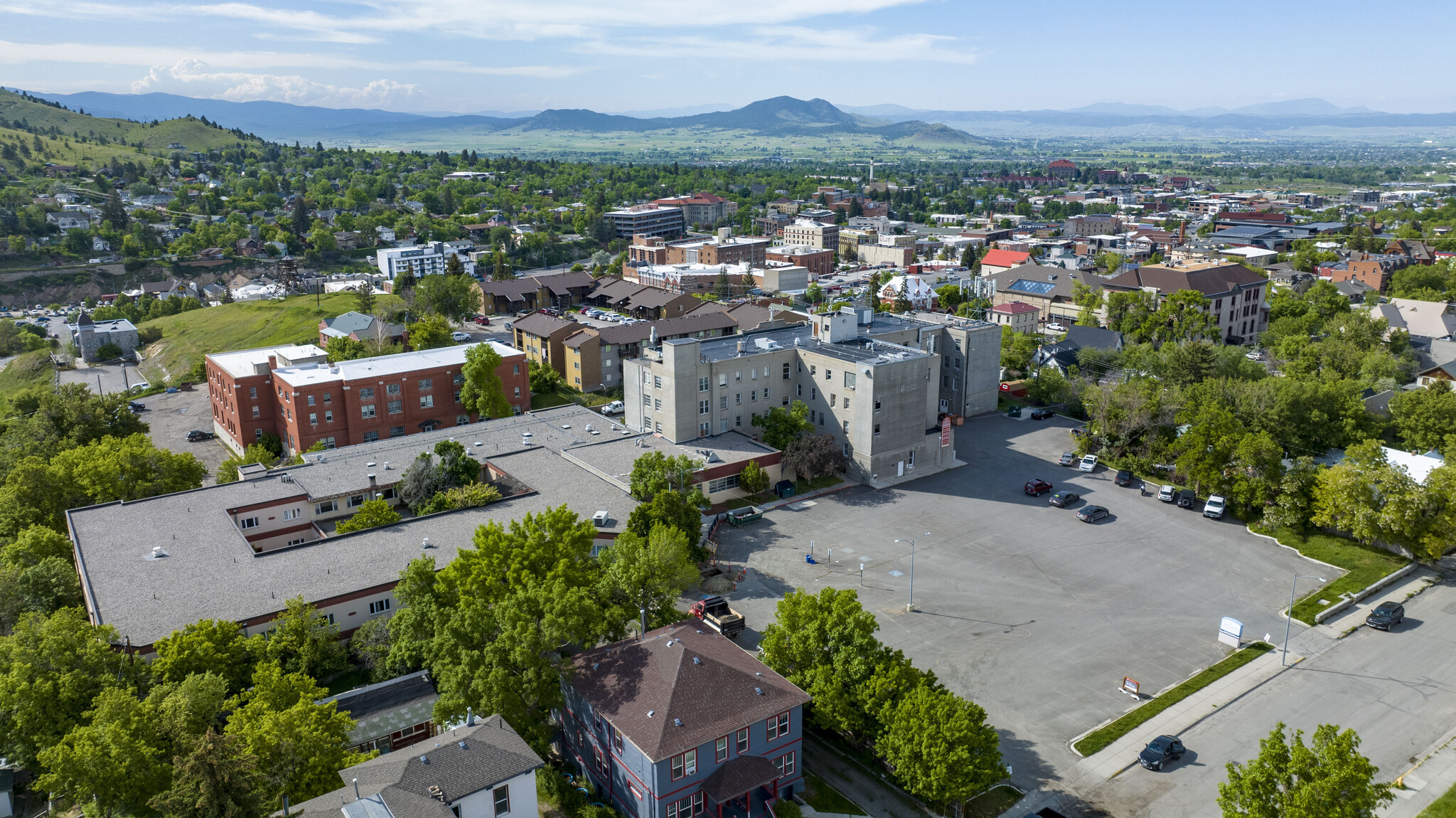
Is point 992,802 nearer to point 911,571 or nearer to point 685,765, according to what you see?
point 685,765

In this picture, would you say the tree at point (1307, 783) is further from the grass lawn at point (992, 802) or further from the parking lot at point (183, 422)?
the parking lot at point (183, 422)

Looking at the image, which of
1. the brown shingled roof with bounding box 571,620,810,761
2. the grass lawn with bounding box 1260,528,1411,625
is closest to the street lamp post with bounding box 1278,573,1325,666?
the grass lawn with bounding box 1260,528,1411,625

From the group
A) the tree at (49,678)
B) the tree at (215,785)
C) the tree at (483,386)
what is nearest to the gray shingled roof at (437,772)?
the tree at (215,785)

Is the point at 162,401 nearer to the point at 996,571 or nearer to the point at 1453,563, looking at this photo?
the point at 996,571

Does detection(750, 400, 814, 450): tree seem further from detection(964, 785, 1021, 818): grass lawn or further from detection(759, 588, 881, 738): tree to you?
detection(964, 785, 1021, 818): grass lawn

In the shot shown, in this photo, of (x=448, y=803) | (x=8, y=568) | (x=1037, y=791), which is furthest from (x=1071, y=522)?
(x=8, y=568)

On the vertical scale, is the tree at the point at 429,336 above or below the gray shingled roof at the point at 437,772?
above
